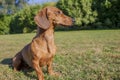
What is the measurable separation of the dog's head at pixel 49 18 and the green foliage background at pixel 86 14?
81.7ft

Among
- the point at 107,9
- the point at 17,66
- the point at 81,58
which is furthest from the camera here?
the point at 107,9

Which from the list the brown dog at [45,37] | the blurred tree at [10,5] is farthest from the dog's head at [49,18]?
the blurred tree at [10,5]

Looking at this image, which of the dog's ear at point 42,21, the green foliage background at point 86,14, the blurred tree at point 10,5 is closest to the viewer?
the dog's ear at point 42,21

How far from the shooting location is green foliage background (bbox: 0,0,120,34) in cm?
3028

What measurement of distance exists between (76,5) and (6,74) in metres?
26.4

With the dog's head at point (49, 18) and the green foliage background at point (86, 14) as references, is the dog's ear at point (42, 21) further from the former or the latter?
the green foliage background at point (86, 14)

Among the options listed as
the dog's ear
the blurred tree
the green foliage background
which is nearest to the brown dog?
the dog's ear

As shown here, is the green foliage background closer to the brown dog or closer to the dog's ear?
the brown dog

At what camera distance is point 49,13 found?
515cm

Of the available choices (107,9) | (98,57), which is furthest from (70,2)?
(98,57)

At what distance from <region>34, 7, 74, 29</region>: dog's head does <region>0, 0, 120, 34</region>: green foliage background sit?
2490cm

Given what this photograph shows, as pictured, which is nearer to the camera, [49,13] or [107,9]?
[49,13]

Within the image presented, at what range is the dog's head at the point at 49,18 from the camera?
199 inches

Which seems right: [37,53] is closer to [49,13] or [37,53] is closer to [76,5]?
[49,13]
